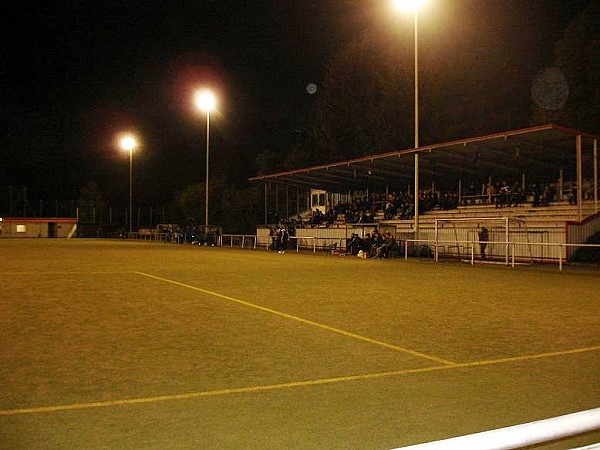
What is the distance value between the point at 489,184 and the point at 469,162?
361 cm

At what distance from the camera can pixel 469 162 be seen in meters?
32.3

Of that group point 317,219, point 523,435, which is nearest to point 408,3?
point 317,219

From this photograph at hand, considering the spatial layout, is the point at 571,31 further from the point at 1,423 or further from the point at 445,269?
the point at 1,423

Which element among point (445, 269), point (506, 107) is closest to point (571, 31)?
point (506, 107)

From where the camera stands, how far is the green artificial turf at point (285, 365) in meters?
4.57

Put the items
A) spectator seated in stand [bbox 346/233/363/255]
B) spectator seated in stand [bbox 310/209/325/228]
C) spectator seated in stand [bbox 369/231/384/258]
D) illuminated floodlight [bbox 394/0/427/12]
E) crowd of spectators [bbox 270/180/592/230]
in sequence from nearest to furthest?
illuminated floodlight [bbox 394/0/427/12] < spectator seated in stand [bbox 369/231/384/258] < spectator seated in stand [bbox 346/233/363/255] < crowd of spectators [bbox 270/180/592/230] < spectator seated in stand [bbox 310/209/325/228]

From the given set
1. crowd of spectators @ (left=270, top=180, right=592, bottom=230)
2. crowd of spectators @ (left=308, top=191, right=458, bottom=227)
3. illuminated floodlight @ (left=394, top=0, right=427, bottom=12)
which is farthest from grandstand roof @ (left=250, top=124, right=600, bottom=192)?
illuminated floodlight @ (left=394, top=0, right=427, bottom=12)

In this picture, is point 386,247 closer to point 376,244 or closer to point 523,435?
point 376,244

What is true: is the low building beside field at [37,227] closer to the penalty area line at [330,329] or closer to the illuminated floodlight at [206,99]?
the illuminated floodlight at [206,99]

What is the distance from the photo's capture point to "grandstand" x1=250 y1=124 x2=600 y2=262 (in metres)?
24.6

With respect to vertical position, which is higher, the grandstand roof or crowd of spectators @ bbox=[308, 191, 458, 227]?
the grandstand roof

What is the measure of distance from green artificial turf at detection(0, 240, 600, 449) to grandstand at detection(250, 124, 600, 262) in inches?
463

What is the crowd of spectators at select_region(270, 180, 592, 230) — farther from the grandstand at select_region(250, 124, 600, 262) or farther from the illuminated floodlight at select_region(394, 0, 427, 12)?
the illuminated floodlight at select_region(394, 0, 427, 12)

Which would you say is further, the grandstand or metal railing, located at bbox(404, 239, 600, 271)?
the grandstand
